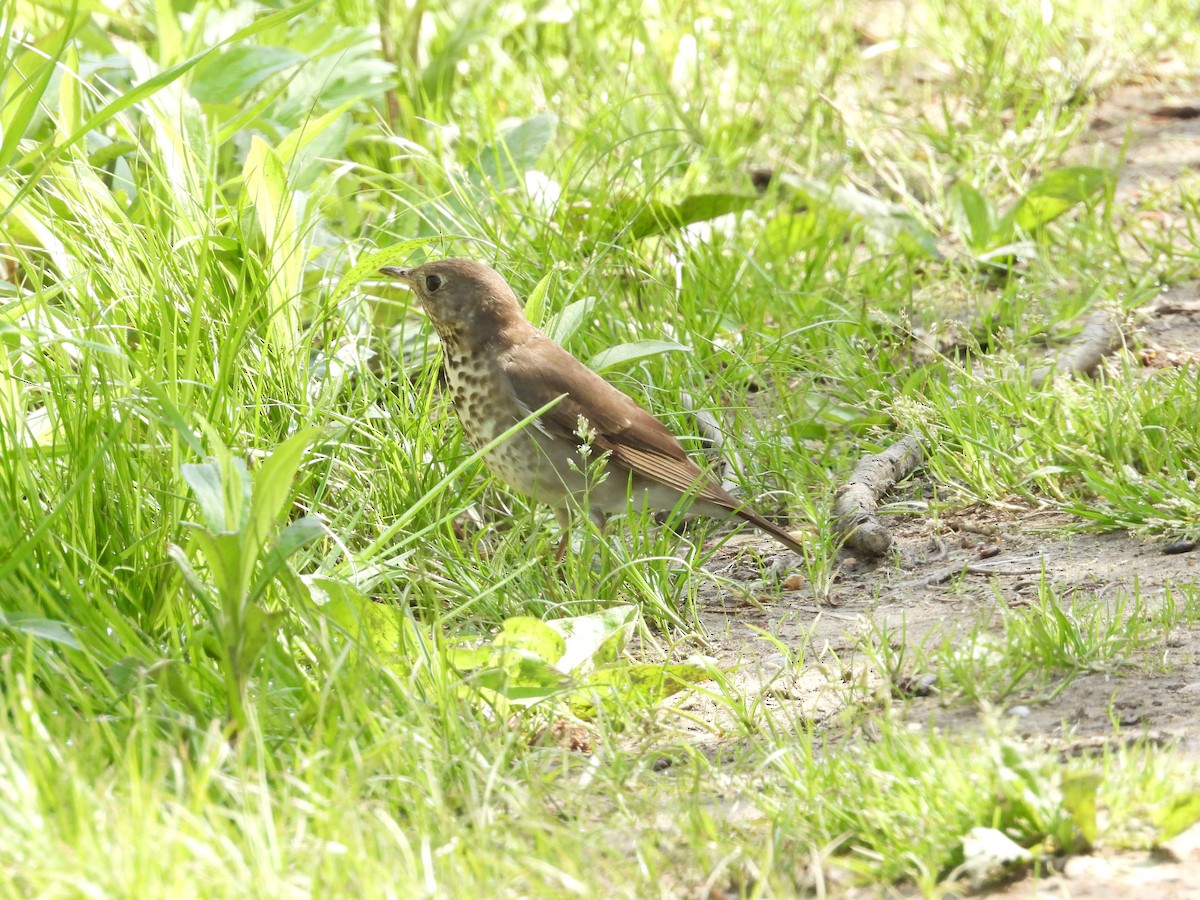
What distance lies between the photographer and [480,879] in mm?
2236

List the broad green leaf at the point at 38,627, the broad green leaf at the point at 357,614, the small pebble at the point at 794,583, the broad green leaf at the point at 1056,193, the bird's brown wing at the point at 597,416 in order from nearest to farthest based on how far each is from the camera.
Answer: the broad green leaf at the point at 38,627 → the broad green leaf at the point at 357,614 → the small pebble at the point at 794,583 → the bird's brown wing at the point at 597,416 → the broad green leaf at the point at 1056,193

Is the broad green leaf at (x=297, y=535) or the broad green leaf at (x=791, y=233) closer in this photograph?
the broad green leaf at (x=297, y=535)

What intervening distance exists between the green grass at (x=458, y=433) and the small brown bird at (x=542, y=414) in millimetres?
135

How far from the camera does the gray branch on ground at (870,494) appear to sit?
393 cm

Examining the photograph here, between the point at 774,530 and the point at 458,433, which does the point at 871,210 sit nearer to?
the point at 774,530

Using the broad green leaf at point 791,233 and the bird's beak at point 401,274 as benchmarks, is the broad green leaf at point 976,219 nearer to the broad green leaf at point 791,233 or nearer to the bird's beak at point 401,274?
the broad green leaf at point 791,233

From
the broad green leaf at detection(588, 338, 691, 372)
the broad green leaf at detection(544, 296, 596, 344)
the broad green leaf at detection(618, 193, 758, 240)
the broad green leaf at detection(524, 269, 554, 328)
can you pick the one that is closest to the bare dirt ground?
the broad green leaf at detection(588, 338, 691, 372)

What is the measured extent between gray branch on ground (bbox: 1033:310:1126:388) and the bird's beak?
1973mm

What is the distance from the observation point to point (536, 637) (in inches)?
123

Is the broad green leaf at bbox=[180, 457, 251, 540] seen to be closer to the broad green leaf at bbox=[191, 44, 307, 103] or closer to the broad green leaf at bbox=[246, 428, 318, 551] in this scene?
the broad green leaf at bbox=[246, 428, 318, 551]

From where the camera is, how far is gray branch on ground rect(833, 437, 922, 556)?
3932 millimetres

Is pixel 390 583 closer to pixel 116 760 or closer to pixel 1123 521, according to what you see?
pixel 116 760

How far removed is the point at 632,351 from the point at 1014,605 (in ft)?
4.27

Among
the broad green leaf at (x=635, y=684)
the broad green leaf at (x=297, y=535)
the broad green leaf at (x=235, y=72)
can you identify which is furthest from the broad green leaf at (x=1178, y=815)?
the broad green leaf at (x=235, y=72)
